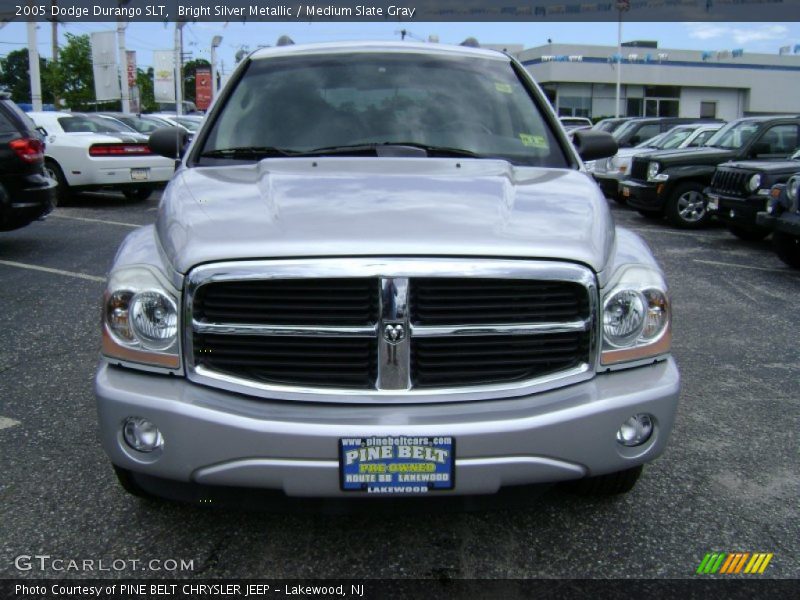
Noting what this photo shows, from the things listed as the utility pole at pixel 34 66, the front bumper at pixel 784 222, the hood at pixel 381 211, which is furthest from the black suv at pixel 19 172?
the utility pole at pixel 34 66

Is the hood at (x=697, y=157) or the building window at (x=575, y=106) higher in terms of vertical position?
the building window at (x=575, y=106)

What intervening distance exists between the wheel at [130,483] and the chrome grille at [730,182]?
879 cm

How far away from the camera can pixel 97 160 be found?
12.9 meters

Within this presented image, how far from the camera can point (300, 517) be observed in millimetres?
3117

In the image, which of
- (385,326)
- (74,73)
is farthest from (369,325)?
(74,73)

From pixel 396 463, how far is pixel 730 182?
908cm

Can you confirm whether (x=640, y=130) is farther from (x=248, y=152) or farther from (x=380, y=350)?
(x=380, y=350)

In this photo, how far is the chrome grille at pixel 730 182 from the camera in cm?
988

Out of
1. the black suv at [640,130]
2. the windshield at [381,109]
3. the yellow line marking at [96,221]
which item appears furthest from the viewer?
the black suv at [640,130]

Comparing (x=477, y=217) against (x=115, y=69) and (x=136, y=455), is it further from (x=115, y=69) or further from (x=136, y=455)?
(x=115, y=69)

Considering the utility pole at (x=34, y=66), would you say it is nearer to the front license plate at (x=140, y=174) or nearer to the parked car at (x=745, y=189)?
the front license plate at (x=140, y=174)

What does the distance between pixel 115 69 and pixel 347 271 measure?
26.3 meters

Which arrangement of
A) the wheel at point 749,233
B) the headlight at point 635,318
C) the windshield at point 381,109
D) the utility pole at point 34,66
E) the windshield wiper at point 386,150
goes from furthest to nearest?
the utility pole at point 34,66 < the wheel at point 749,233 < the windshield at point 381,109 < the windshield wiper at point 386,150 < the headlight at point 635,318

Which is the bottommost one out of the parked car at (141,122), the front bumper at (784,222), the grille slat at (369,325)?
the front bumper at (784,222)
